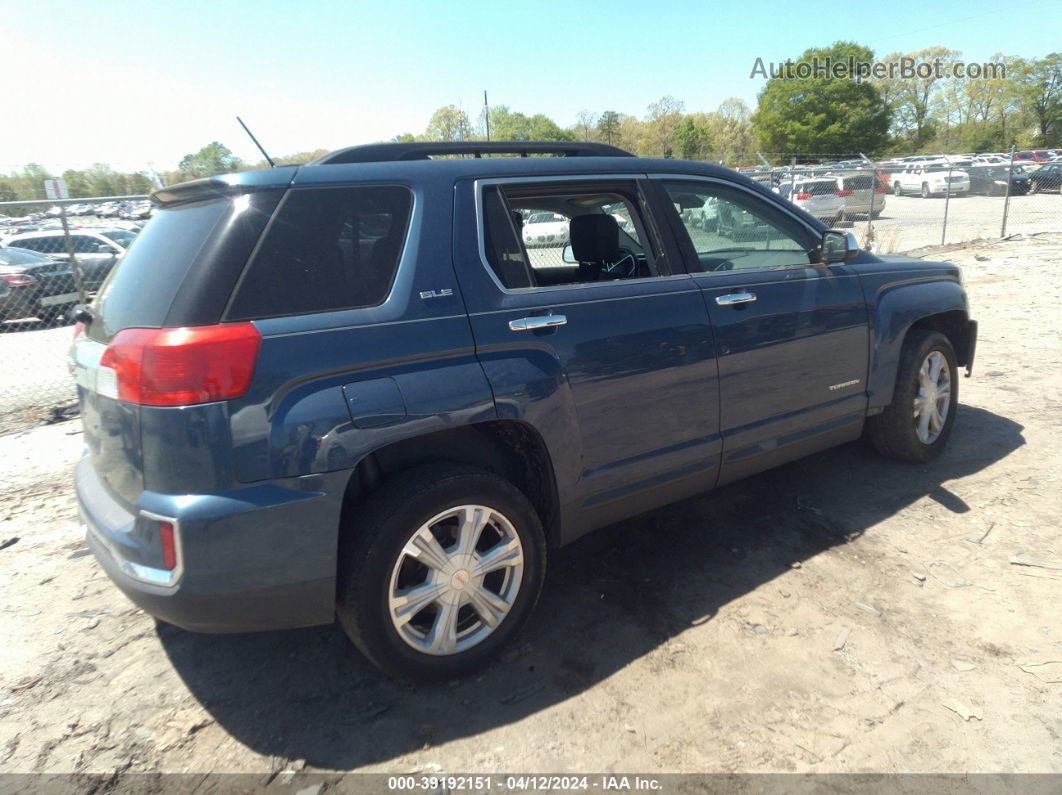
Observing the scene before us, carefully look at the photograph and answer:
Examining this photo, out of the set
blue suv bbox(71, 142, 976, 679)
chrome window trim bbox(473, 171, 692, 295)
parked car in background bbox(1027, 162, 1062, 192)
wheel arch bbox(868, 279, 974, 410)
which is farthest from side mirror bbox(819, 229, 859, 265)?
parked car in background bbox(1027, 162, 1062, 192)

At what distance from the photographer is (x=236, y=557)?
217 cm

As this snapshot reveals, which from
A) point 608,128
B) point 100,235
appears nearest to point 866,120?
point 608,128

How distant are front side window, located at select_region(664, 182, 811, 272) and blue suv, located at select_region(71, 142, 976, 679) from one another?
0.14ft

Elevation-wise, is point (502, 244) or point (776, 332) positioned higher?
point (502, 244)

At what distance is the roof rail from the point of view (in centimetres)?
276

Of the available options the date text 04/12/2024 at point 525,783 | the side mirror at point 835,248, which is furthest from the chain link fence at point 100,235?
the date text 04/12/2024 at point 525,783

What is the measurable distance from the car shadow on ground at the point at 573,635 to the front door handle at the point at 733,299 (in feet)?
4.21

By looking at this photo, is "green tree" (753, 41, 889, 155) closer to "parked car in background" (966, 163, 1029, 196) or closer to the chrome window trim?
"parked car in background" (966, 163, 1029, 196)

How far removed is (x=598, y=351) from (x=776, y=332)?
3.79 feet

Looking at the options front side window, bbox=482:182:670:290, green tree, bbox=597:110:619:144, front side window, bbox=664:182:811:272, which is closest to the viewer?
front side window, bbox=482:182:670:290

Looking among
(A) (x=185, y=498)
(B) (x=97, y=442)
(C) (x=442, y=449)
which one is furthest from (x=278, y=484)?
(B) (x=97, y=442)

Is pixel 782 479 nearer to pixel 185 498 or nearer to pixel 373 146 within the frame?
pixel 373 146

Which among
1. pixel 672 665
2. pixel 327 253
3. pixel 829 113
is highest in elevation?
pixel 829 113

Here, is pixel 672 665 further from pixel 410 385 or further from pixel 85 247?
pixel 85 247
